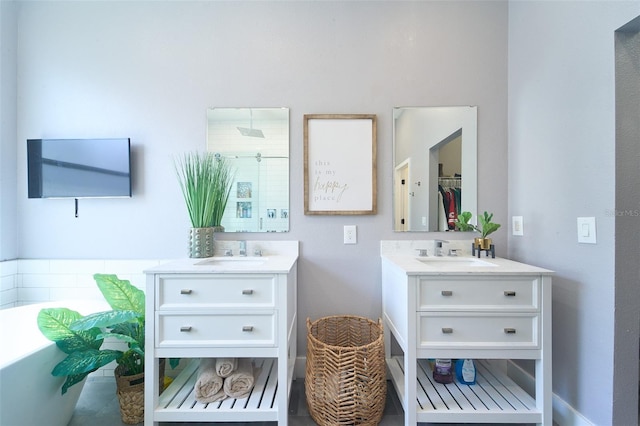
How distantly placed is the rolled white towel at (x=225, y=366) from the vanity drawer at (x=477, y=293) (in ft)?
3.32

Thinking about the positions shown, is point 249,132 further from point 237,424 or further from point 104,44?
point 237,424

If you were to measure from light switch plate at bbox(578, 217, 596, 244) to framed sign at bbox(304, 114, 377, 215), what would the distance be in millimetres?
1043

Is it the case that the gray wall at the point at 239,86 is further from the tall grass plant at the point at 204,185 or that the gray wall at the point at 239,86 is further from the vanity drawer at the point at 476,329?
the vanity drawer at the point at 476,329

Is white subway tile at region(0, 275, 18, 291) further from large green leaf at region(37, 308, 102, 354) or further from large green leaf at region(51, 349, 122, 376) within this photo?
large green leaf at region(51, 349, 122, 376)

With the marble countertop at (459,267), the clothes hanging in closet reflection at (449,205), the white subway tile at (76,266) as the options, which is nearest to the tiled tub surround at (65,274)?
the white subway tile at (76,266)

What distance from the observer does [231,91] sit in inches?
69.2

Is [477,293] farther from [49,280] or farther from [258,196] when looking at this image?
[49,280]

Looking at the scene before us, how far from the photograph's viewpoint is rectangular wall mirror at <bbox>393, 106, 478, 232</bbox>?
173 centimetres

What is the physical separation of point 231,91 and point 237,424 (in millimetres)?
2016

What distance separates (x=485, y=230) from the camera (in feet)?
5.26

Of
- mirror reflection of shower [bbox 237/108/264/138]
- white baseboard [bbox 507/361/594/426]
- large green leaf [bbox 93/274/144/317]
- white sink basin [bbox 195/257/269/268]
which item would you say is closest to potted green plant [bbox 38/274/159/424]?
large green leaf [bbox 93/274/144/317]

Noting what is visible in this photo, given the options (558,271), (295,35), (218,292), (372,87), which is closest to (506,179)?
(558,271)

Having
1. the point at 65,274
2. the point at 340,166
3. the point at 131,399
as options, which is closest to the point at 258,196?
the point at 340,166

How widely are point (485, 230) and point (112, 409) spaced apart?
246cm
